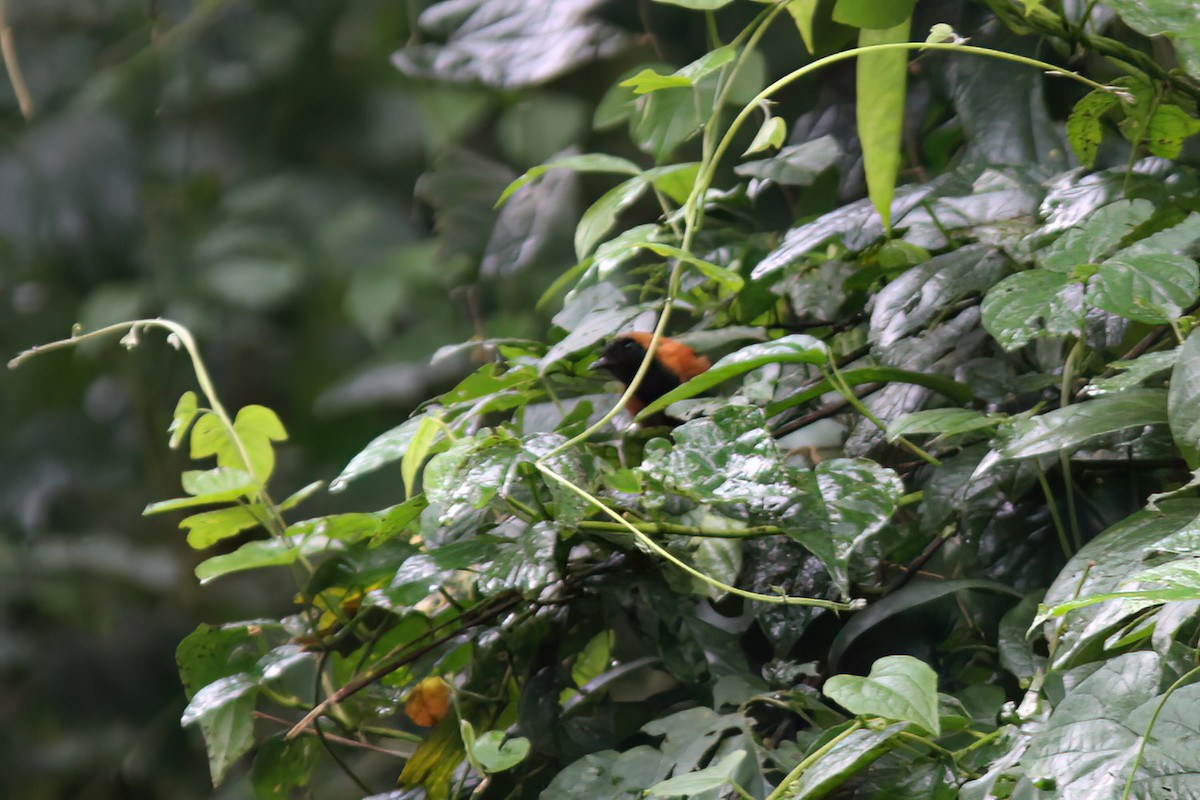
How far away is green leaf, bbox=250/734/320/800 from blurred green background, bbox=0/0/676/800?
746 mm

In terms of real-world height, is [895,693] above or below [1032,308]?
below

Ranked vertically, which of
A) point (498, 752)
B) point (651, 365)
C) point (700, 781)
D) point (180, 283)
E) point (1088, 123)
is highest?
point (1088, 123)

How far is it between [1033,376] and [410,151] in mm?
1409

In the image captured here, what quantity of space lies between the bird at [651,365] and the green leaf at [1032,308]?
0.79 meters

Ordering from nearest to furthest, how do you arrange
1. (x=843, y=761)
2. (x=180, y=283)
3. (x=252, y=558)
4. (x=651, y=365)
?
(x=843, y=761)
(x=252, y=558)
(x=651, y=365)
(x=180, y=283)

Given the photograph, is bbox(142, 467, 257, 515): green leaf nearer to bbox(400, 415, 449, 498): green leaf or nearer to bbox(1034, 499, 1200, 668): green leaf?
bbox(400, 415, 449, 498): green leaf

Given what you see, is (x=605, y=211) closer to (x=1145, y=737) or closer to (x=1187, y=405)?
(x=1187, y=405)

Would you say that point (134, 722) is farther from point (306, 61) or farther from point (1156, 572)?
point (1156, 572)

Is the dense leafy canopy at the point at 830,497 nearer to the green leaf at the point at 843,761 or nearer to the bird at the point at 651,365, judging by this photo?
the green leaf at the point at 843,761

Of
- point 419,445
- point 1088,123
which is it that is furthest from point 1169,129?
point 419,445

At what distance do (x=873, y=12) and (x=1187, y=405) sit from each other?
0.35 m

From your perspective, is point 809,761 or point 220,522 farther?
point 220,522

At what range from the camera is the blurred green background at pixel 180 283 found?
6.33 feet

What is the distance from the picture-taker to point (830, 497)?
723 mm
